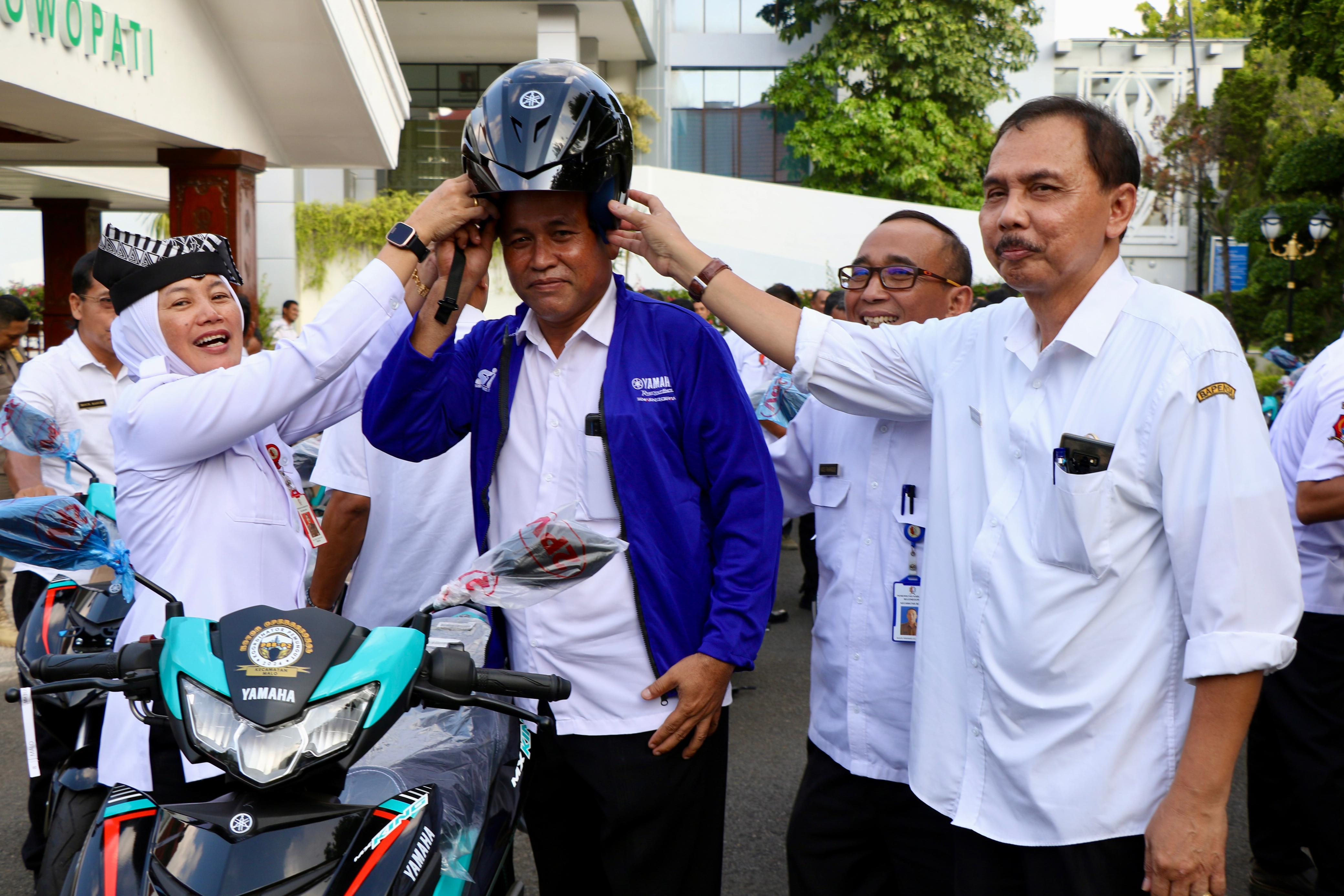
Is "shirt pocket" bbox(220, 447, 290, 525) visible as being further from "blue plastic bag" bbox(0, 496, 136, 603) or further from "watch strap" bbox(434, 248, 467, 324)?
"watch strap" bbox(434, 248, 467, 324)

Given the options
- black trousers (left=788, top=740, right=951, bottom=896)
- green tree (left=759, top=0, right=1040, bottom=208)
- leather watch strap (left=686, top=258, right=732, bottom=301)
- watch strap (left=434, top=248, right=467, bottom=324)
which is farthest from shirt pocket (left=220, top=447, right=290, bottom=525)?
green tree (left=759, top=0, right=1040, bottom=208)

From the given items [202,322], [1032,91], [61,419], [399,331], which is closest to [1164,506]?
[399,331]

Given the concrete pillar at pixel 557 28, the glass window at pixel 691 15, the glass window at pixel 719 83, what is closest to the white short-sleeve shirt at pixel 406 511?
the concrete pillar at pixel 557 28

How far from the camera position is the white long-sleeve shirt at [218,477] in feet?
8.06

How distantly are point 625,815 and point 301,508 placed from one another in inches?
45.7

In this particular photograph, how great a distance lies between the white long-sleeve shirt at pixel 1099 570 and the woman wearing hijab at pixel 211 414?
1268 mm

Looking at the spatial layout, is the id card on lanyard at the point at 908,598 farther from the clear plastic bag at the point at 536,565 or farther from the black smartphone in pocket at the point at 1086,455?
the clear plastic bag at the point at 536,565

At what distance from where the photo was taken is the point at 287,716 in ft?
5.61

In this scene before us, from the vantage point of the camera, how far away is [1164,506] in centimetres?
194

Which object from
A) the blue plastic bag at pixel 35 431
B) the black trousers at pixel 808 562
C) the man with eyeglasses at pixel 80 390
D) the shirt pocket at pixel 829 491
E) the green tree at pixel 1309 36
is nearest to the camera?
the shirt pocket at pixel 829 491

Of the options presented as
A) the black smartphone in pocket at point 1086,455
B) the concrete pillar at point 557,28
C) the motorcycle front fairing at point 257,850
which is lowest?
the motorcycle front fairing at point 257,850

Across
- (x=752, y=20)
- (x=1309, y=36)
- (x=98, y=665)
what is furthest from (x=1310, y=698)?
(x=752, y=20)

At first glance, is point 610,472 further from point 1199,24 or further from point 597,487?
point 1199,24

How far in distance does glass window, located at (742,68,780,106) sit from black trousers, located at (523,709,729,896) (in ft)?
103
